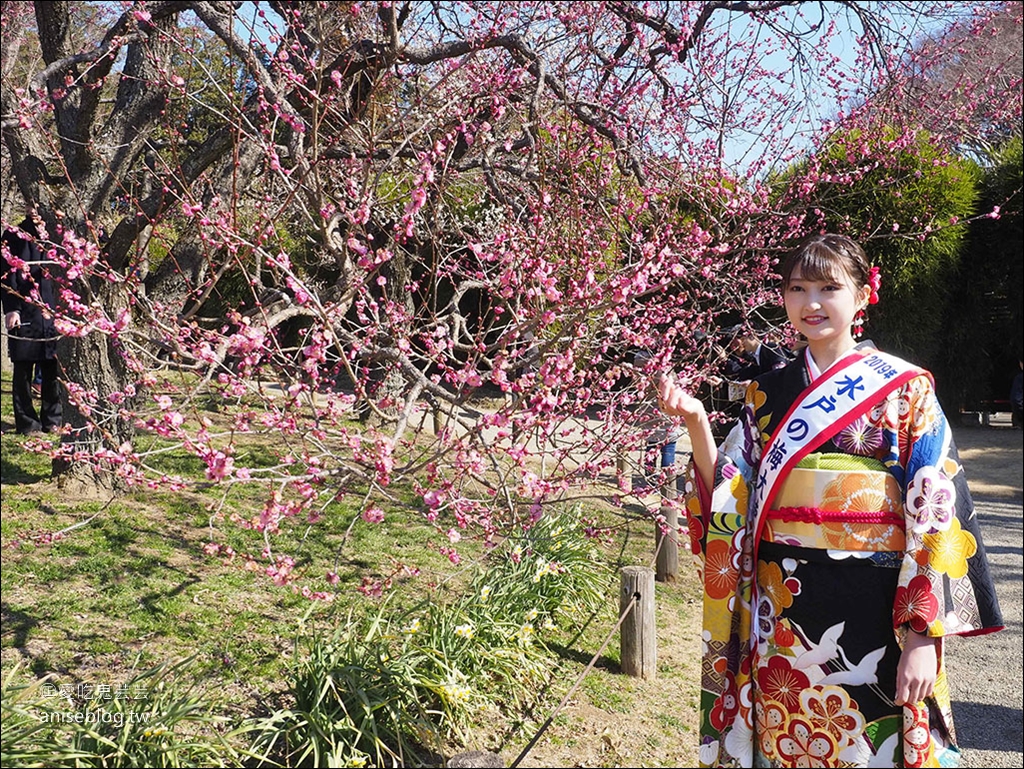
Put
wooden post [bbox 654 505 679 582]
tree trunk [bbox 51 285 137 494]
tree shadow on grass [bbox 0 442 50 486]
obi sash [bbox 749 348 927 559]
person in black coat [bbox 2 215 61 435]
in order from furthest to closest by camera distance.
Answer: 1. person in black coat [bbox 2 215 61 435]
2. tree shadow on grass [bbox 0 442 50 486]
3. wooden post [bbox 654 505 679 582]
4. tree trunk [bbox 51 285 137 494]
5. obi sash [bbox 749 348 927 559]

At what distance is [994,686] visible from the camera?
3.77 meters

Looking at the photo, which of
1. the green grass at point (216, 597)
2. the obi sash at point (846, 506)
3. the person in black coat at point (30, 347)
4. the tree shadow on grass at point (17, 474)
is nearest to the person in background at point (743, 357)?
the green grass at point (216, 597)

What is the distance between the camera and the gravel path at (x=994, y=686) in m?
3.20

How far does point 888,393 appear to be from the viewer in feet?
5.50

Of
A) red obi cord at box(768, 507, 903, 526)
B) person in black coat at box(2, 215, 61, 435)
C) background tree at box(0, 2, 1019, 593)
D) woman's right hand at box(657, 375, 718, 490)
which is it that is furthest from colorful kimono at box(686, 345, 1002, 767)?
person in black coat at box(2, 215, 61, 435)

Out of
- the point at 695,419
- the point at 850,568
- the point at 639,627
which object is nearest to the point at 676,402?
the point at 695,419

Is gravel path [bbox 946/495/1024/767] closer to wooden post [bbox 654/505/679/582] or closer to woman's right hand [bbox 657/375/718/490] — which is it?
wooden post [bbox 654/505/679/582]

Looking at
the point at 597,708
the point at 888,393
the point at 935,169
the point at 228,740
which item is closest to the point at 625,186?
the point at 597,708

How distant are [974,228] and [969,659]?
25.9ft

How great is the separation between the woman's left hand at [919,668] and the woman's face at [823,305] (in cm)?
66

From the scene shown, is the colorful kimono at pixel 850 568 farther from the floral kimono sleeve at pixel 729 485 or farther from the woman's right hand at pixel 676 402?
the woman's right hand at pixel 676 402

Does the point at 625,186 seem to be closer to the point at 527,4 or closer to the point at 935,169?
the point at 527,4

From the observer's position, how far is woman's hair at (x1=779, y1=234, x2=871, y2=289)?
1.75 metres

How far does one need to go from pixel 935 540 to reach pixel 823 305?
0.55 metres
